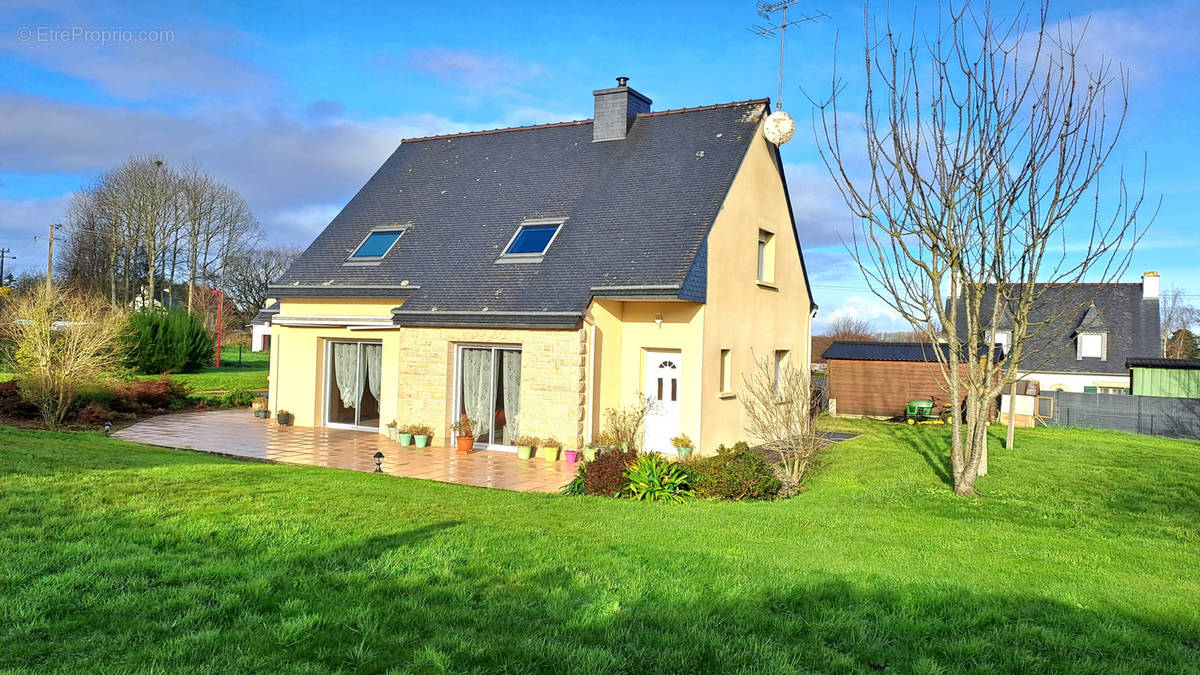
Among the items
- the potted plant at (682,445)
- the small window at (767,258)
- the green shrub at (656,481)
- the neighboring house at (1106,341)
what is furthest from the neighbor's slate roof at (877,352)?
the green shrub at (656,481)

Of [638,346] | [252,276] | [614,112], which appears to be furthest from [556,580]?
[252,276]

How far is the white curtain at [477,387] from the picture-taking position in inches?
666

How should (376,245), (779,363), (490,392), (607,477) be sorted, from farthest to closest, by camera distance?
(779,363) → (376,245) → (490,392) → (607,477)

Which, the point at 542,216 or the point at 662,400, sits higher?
the point at 542,216

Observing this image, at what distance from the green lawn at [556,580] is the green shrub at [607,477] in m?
1.00

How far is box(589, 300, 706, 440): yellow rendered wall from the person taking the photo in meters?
15.8

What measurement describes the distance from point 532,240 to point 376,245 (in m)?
4.65

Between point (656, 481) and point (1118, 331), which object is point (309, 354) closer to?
point (656, 481)

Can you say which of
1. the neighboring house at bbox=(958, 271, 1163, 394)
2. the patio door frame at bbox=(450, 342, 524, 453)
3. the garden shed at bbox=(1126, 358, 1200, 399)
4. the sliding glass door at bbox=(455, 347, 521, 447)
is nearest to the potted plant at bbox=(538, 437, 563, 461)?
the sliding glass door at bbox=(455, 347, 521, 447)

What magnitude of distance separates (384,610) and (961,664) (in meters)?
3.79

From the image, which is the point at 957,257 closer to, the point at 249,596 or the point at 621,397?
the point at 621,397

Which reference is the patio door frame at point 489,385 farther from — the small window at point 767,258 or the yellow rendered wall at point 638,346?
the small window at point 767,258

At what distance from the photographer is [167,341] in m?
33.3

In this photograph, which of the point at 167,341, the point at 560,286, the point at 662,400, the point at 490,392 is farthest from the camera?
the point at 167,341
